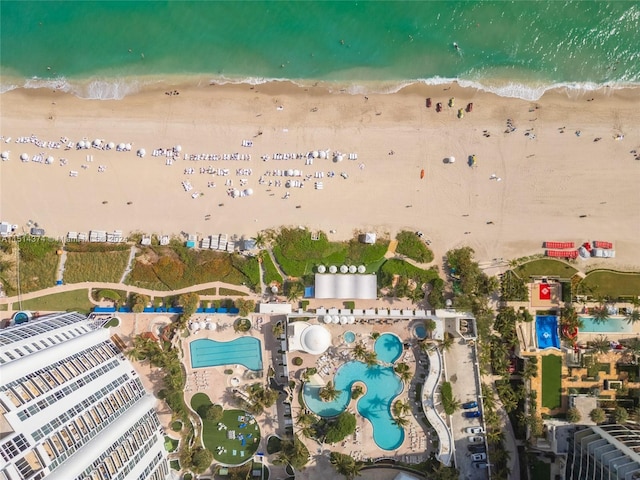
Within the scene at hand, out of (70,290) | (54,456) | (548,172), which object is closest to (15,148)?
(70,290)

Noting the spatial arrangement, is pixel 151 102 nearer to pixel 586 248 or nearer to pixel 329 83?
pixel 329 83

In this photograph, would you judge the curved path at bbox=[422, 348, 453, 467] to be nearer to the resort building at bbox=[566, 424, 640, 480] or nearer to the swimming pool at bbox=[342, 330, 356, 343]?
the swimming pool at bbox=[342, 330, 356, 343]

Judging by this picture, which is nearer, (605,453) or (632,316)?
(605,453)

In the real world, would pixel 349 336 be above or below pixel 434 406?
above

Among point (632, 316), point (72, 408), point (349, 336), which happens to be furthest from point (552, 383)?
point (72, 408)

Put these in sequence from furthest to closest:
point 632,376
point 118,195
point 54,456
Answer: point 118,195 → point 632,376 → point 54,456

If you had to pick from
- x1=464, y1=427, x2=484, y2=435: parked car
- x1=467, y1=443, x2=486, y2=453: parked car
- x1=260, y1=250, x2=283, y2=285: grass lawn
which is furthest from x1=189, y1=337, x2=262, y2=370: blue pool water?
x1=467, y1=443, x2=486, y2=453: parked car

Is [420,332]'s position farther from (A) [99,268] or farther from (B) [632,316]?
(A) [99,268]

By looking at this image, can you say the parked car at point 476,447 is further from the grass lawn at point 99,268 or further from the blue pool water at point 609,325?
the grass lawn at point 99,268

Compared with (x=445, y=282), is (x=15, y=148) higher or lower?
higher
